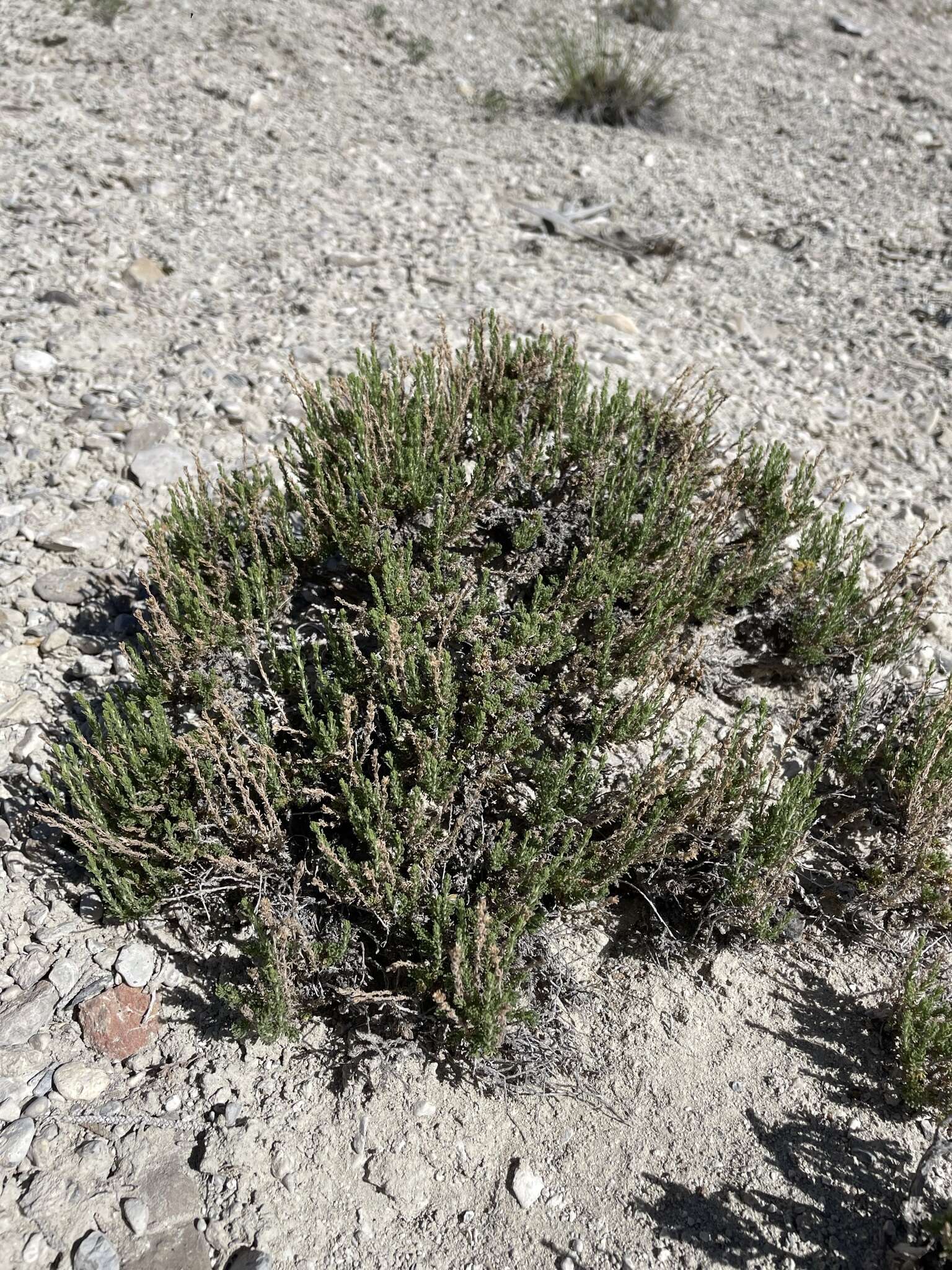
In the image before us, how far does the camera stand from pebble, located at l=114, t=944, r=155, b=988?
2887 mm

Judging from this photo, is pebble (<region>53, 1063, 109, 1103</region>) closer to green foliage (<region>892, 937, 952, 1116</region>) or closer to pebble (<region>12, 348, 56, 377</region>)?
green foliage (<region>892, 937, 952, 1116</region>)

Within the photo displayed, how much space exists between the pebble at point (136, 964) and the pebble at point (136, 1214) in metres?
0.63

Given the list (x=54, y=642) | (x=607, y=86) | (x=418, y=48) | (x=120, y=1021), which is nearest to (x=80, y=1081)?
(x=120, y=1021)

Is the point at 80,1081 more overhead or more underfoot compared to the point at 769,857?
more underfoot

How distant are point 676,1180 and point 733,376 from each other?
4495 millimetres

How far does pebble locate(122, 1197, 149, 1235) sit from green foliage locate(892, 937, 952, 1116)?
2.37 meters

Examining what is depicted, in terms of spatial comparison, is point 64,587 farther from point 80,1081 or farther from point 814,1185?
point 814,1185

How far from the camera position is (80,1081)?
2.67 m

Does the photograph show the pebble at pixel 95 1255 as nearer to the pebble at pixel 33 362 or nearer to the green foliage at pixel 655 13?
the pebble at pixel 33 362

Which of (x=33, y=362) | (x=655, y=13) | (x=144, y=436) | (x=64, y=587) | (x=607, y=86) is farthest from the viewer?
(x=655, y=13)

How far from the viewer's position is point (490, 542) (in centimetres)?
382

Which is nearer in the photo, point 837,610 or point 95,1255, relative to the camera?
point 95,1255

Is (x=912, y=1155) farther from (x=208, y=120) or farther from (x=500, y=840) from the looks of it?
(x=208, y=120)

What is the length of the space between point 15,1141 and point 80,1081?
0.22 metres
